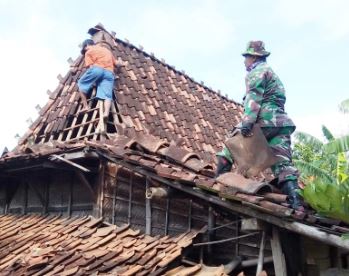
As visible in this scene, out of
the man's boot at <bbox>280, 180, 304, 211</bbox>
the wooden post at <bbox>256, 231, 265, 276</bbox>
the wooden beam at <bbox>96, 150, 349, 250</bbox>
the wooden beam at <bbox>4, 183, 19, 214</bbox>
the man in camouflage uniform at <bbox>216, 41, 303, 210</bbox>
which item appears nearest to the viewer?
the wooden beam at <bbox>96, 150, 349, 250</bbox>

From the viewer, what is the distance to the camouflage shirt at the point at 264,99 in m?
4.99

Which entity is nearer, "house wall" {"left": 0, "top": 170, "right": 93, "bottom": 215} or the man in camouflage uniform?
the man in camouflage uniform

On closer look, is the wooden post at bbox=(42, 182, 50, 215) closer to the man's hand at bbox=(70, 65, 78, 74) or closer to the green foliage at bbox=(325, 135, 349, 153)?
the man's hand at bbox=(70, 65, 78, 74)

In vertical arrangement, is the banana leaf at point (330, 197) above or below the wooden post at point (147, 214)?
above

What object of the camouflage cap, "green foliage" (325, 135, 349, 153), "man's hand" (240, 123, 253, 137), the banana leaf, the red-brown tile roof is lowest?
the red-brown tile roof

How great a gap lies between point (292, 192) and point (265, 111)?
918mm

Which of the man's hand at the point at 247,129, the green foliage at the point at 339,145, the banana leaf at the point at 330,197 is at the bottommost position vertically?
the banana leaf at the point at 330,197

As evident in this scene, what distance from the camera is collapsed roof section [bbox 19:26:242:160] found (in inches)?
294

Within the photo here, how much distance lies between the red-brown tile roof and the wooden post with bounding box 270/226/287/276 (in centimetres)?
103

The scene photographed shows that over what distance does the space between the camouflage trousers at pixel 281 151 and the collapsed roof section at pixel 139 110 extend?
8.00ft

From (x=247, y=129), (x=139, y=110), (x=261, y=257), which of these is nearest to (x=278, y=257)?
(x=261, y=257)

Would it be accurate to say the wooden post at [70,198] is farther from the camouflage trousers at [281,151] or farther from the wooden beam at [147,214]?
the camouflage trousers at [281,151]

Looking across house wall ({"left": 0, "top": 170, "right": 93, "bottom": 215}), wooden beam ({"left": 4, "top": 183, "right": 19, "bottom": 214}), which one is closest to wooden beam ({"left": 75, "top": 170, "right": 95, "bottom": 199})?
house wall ({"left": 0, "top": 170, "right": 93, "bottom": 215})

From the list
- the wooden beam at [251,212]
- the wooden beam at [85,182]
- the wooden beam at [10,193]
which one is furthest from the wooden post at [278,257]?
the wooden beam at [10,193]
